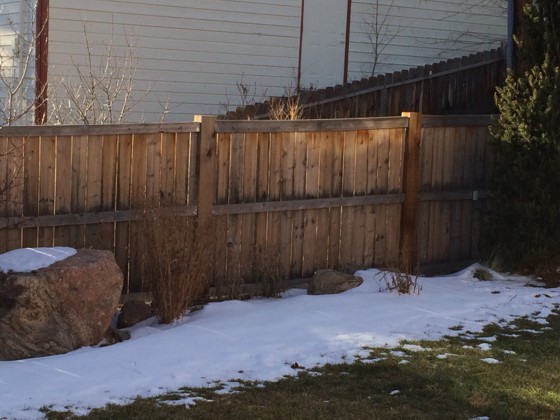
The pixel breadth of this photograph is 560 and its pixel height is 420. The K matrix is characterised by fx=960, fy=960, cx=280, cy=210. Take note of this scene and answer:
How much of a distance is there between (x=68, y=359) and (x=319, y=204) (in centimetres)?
385

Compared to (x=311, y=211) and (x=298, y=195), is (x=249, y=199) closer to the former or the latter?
(x=298, y=195)

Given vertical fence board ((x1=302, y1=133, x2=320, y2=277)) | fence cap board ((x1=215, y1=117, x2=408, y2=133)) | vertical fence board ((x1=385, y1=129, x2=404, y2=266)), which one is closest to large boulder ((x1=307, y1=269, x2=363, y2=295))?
vertical fence board ((x1=302, y1=133, x2=320, y2=277))

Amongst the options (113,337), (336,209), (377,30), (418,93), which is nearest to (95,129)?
(113,337)

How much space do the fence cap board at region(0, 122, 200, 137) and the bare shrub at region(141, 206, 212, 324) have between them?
76 centimetres

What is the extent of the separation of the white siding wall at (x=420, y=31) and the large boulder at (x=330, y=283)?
7.64m

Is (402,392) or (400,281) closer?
(402,392)

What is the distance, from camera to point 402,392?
639 centimetres

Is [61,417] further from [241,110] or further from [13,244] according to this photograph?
[241,110]

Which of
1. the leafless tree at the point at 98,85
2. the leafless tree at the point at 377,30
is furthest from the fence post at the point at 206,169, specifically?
the leafless tree at the point at 377,30

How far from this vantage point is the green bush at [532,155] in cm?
1037

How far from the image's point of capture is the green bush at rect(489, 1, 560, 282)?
10.4 meters

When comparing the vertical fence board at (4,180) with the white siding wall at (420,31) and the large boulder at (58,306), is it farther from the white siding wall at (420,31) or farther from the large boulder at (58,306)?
the white siding wall at (420,31)

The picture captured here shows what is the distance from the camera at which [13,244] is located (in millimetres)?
8211

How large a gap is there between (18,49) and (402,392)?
918 centimetres
